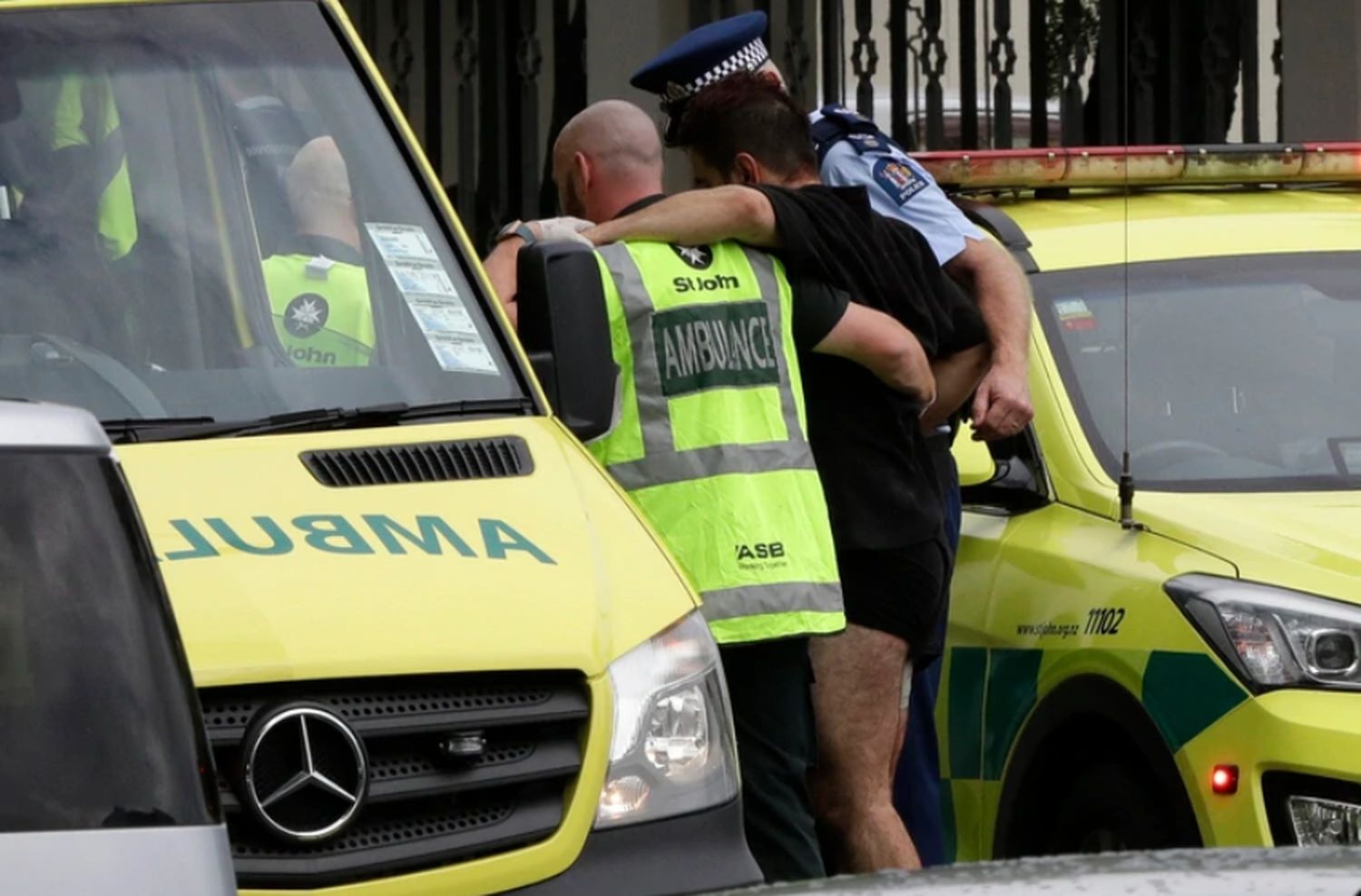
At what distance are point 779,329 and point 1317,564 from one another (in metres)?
1.12

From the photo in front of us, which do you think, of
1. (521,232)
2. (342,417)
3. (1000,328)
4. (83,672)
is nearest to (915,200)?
(1000,328)

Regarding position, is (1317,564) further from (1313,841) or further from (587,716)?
(587,716)

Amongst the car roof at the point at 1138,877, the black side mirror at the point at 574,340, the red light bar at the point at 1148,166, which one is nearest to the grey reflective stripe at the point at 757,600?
the black side mirror at the point at 574,340

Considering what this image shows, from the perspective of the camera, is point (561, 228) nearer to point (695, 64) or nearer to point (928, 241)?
point (695, 64)

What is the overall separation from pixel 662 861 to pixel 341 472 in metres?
0.77

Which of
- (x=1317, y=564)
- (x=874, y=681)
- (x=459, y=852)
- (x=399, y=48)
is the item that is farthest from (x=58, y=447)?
(x=399, y=48)

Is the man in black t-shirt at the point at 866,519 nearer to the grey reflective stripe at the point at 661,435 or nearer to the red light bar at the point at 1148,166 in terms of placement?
the grey reflective stripe at the point at 661,435

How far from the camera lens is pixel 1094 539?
6117 millimetres

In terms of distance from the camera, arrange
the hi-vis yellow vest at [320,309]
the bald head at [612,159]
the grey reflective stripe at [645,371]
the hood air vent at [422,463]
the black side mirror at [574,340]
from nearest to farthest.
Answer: the hood air vent at [422,463] → the hi-vis yellow vest at [320,309] → the black side mirror at [574,340] → the grey reflective stripe at [645,371] → the bald head at [612,159]

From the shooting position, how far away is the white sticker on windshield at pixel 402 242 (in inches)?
200

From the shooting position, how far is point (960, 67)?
11.6 metres

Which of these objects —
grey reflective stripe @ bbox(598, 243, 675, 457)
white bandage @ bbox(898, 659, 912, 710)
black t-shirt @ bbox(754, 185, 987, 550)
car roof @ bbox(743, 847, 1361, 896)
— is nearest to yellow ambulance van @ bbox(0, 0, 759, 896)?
grey reflective stripe @ bbox(598, 243, 675, 457)

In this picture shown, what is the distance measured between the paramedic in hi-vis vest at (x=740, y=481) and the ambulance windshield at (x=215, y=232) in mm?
356

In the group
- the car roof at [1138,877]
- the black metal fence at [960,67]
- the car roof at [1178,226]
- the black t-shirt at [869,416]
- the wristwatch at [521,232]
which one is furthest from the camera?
the black metal fence at [960,67]
